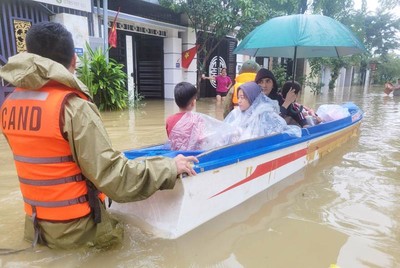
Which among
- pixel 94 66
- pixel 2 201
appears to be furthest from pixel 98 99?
pixel 2 201

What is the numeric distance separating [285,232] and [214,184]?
78cm

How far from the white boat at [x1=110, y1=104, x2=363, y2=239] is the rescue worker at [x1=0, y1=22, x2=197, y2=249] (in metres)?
0.40

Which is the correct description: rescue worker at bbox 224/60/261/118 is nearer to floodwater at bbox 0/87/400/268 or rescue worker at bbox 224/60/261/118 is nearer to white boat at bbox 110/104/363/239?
white boat at bbox 110/104/363/239

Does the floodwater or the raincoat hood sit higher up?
the raincoat hood

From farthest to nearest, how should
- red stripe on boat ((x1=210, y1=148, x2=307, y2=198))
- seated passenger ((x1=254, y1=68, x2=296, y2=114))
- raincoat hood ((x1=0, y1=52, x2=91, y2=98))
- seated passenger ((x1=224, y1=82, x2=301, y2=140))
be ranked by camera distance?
seated passenger ((x1=254, y1=68, x2=296, y2=114)) → seated passenger ((x1=224, y1=82, x2=301, y2=140)) → red stripe on boat ((x1=210, y1=148, x2=307, y2=198)) → raincoat hood ((x1=0, y1=52, x2=91, y2=98))

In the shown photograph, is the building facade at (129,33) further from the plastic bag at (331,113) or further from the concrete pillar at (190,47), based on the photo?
the plastic bag at (331,113)

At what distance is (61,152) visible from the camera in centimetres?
175

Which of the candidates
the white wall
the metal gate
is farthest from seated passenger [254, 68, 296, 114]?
the metal gate

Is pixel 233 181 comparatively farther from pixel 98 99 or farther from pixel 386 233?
pixel 98 99

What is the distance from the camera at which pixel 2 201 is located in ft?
10.1

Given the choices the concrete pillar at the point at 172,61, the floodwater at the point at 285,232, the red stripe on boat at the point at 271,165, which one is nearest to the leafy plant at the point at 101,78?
the floodwater at the point at 285,232

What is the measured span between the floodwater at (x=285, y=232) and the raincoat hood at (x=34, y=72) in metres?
1.07

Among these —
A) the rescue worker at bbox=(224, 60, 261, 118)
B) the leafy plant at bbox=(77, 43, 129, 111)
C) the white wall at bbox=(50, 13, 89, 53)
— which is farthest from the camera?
the leafy plant at bbox=(77, 43, 129, 111)

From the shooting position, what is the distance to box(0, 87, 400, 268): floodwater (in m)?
2.21
